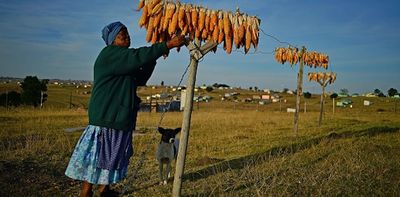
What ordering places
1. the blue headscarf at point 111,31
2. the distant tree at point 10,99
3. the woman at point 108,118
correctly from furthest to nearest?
the distant tree at point 10,99
the blue headscarf at point 111,31
the woman at point 108,118

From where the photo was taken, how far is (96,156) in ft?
15.4

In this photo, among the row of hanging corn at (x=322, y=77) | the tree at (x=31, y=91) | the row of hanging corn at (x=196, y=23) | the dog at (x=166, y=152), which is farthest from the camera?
the tree at (x=31, y=91)

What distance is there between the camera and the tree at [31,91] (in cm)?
3136

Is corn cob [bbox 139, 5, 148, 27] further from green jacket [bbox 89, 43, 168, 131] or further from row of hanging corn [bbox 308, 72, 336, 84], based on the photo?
row of hanging corn [bbox 308, 72, 336, 84]

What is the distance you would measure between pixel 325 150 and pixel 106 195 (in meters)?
7.11

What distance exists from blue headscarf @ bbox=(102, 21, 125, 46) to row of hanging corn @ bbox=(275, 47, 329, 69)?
9662 millimetres

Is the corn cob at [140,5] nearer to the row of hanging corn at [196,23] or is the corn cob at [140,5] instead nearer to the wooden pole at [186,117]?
the row of hanging corn at [196,23]

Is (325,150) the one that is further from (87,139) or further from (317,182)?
(87,139)

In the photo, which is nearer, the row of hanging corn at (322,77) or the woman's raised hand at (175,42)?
the woman's raised hand at (175,42)

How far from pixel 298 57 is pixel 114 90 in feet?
37.2

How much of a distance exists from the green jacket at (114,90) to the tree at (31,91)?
95.5 feet

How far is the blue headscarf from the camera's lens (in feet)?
15.6

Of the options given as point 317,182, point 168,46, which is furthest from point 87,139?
point 317,182

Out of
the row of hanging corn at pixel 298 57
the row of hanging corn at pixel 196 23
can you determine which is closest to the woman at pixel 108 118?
the row of hanging corn at pixel 196 23
